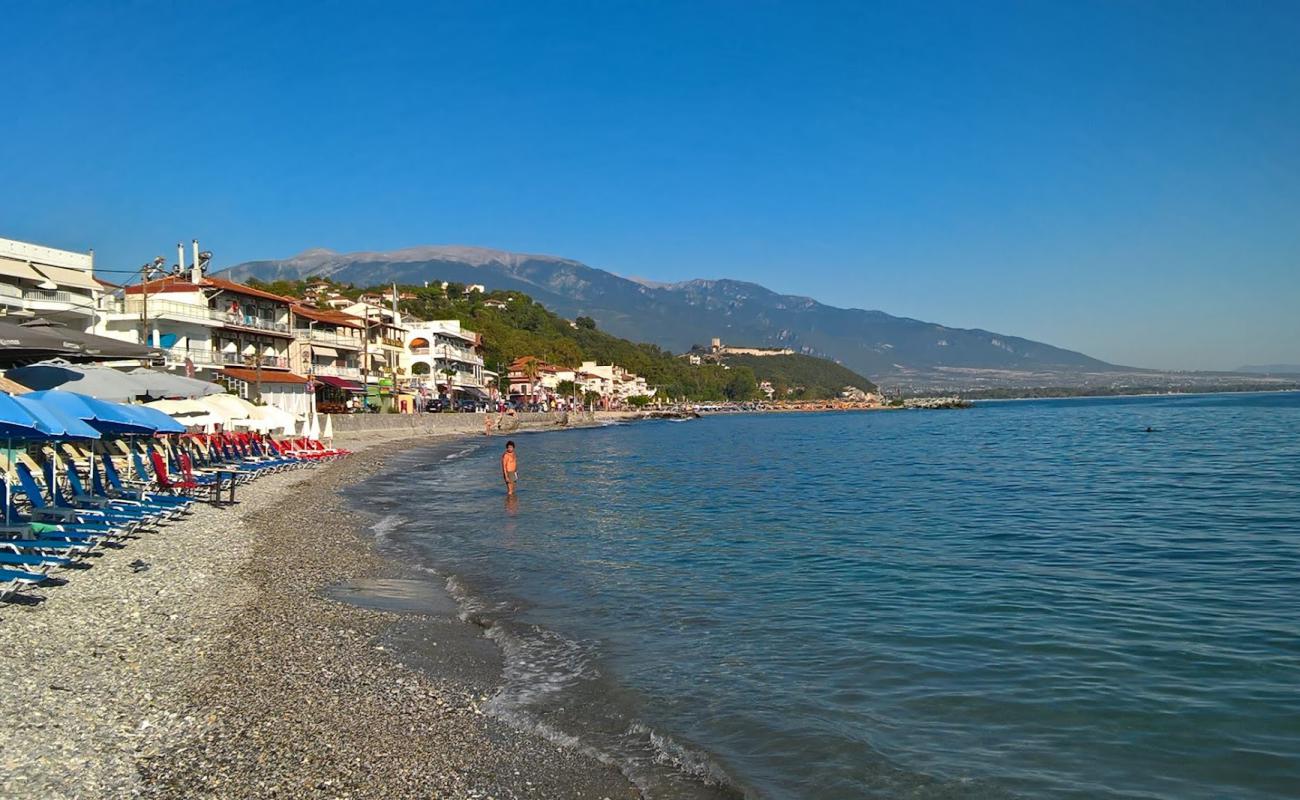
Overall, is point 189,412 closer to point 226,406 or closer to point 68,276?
point 226,406

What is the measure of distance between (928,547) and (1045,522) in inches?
194

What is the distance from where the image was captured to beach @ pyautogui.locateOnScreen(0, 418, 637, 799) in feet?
20.1

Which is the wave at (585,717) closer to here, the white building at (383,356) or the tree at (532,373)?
the white building at (383,356)

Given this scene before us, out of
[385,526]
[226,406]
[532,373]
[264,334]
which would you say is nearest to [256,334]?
[264,334]

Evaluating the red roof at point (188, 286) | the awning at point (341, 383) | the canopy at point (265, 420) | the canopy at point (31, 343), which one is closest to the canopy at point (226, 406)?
the canopy at point (265, 420)

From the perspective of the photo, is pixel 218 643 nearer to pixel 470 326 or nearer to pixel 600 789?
pixel 600 789

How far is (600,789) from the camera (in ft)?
21.5

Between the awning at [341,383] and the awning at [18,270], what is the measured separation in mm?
19076

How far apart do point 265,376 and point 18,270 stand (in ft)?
43.5

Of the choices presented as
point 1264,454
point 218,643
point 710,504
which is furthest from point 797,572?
point 1264,454

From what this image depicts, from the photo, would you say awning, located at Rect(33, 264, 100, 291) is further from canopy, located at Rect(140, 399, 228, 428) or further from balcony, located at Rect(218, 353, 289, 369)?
canopy, located at Rect(140, 399, 228, 428)

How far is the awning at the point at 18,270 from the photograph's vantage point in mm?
44094

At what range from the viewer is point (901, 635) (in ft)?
36.1

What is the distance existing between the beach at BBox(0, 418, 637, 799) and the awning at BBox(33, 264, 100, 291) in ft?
142
